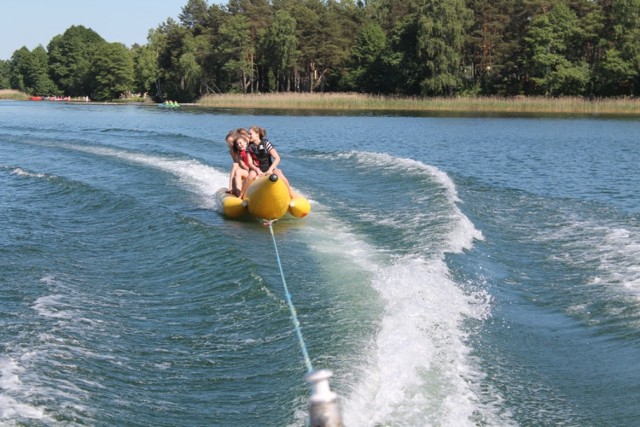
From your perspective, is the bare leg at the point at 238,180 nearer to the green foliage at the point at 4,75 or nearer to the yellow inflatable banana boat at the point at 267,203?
the yellow inflatable banana boat at the point at 267,203

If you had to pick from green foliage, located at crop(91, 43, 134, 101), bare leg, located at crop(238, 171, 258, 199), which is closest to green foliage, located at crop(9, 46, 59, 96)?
green foliage, located at crop(91, 43, 134, 101)

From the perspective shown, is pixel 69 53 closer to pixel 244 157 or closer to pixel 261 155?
pixel 244 157

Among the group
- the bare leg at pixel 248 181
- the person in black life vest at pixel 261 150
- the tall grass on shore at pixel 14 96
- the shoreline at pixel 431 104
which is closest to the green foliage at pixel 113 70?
the tall grass on shore at pixel 14 96

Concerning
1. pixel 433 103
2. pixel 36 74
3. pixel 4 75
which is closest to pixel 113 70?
pixel 36 74

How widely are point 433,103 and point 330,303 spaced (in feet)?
158

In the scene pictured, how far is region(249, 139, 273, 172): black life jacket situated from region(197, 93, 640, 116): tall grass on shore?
3722cm

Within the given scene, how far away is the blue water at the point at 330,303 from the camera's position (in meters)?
5.18

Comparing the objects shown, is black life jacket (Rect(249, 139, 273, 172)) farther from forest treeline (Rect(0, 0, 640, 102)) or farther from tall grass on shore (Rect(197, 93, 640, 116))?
forest treeline (Rect(0, 0, 640, 102))

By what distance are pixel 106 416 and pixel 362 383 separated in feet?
5.70

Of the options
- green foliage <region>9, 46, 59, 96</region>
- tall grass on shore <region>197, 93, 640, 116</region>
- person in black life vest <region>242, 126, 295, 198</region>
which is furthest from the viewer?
green foliage <region>9, 46, 59, 96</region>

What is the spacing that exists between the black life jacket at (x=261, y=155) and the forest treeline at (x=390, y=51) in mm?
48571

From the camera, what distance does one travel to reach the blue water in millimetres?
5176

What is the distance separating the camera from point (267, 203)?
11.2 m

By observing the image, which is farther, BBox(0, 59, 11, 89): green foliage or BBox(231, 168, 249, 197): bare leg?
BBox(0, 59, 11, 89): green foliage
